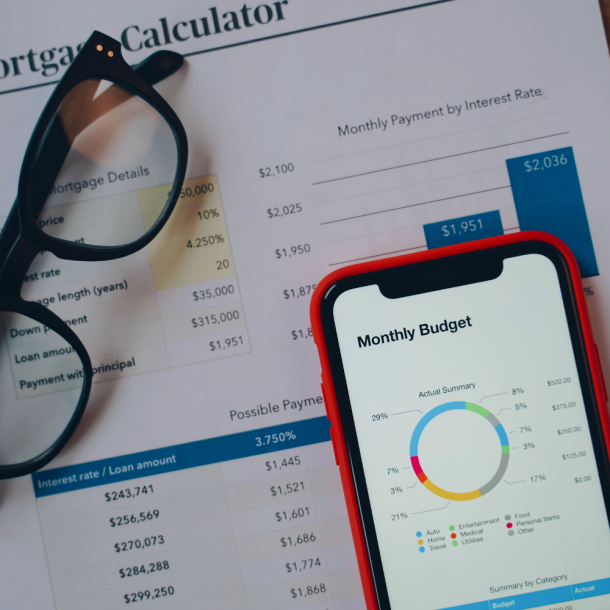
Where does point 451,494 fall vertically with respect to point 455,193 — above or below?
below

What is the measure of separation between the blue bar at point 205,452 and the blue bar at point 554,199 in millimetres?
234

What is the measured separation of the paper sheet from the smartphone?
0.04 meters

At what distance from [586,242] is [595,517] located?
204 millimetres

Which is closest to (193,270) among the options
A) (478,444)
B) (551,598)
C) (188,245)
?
(188,245)

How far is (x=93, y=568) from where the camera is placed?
1.20 feet

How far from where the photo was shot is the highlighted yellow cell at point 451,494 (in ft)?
1.08

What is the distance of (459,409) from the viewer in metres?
0.33

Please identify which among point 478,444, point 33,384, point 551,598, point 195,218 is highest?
point 195,218

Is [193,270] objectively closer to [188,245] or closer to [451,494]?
[188,245]

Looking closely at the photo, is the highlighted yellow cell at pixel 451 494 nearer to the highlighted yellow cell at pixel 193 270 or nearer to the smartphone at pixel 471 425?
the smartphone at pixel 471 425

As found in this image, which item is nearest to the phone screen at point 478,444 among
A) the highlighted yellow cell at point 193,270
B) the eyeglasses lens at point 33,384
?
the highlighted yellow cell at point 193,270

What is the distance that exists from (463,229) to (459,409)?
0.14 metres

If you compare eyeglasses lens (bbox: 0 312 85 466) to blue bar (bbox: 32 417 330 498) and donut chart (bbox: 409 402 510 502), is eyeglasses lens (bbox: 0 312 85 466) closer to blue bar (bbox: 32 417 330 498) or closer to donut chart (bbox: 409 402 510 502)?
blue bar (bbox: 32 417 330 498)

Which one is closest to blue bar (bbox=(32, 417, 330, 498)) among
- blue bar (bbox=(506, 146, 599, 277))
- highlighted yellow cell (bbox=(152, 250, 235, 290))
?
highlighted yellow cell (bbox=(152, 250, 235, 290))
